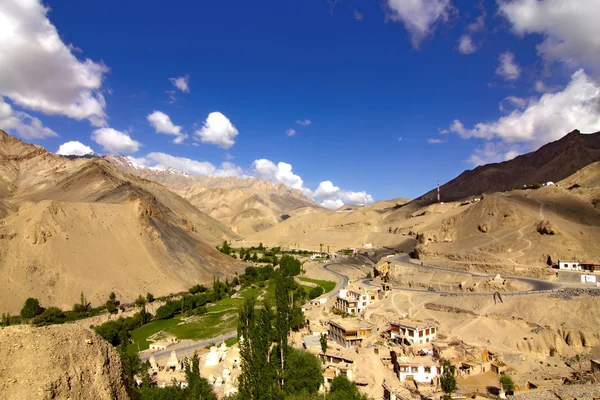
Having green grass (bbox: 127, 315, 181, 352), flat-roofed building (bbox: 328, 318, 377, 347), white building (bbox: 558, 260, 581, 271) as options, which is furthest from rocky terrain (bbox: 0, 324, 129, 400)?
white building (bbox: 558, 260, 581, 271)

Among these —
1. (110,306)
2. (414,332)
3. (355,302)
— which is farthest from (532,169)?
(110,306)

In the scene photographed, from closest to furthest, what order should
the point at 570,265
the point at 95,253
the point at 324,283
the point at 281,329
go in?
1. the point at 281,329
2. the point at 570,265
3. the point at 95,253
4. the point at 324,283

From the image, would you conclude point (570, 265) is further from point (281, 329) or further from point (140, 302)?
point (140, 302)

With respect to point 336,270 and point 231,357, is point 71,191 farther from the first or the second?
point 231,357

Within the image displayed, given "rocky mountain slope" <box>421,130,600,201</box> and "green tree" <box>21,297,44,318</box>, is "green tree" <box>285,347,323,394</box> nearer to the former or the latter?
"green tree" <box>21,297,44,318</box>

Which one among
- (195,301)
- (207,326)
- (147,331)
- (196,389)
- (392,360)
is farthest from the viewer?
(195,301)

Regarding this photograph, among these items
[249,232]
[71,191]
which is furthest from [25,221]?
[249,232]

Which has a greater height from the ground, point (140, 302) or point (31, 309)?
point (31, 309)
